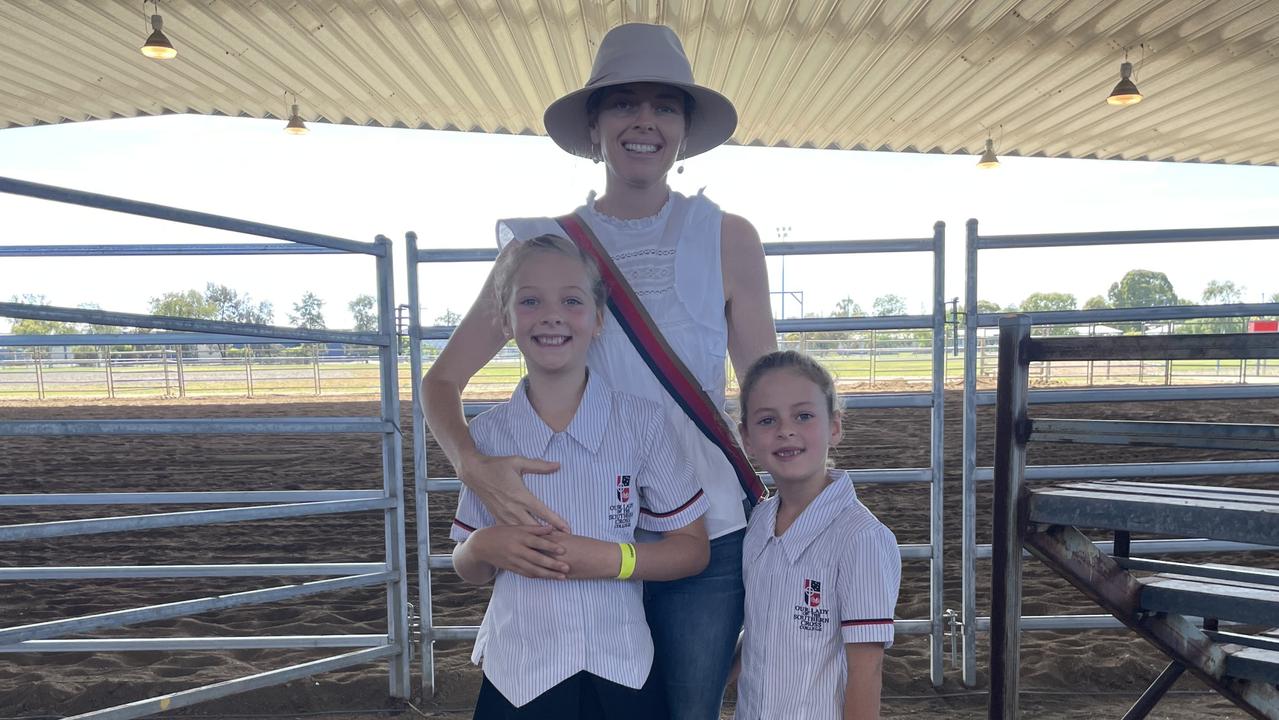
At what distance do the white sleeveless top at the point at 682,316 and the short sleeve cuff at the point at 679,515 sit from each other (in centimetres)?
5

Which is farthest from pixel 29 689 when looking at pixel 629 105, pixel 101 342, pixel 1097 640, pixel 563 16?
pixel 563 16

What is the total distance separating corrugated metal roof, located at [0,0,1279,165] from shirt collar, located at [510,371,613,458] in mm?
5176

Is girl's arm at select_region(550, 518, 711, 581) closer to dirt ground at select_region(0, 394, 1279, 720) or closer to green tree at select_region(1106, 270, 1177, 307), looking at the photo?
dirt ground at select_region(0, 394, 1279, 720)

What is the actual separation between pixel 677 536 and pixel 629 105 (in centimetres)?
74

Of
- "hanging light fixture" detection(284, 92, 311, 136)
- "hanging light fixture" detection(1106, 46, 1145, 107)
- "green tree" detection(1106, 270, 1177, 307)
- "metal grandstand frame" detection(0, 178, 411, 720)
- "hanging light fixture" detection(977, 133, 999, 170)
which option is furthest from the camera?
"green tree" detection(1106, 270, 1177, 307)

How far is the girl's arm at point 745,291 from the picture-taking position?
4.87 ft

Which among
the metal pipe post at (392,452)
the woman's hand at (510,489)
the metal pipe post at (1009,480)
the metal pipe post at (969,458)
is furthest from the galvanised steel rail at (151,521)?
the metal pipe post at (969,458)

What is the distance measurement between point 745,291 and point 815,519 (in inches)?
16.5

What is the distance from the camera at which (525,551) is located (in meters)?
1.27

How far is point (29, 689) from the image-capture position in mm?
2990

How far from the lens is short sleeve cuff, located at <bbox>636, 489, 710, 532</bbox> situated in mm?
1356

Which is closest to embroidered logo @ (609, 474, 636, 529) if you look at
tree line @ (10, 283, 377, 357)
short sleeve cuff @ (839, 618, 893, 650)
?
short sleeve cuff @ (839, 618, 893, 650)

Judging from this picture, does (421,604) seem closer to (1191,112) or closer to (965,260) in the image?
(965,260)

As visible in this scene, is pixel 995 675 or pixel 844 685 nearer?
pixel 844 685
